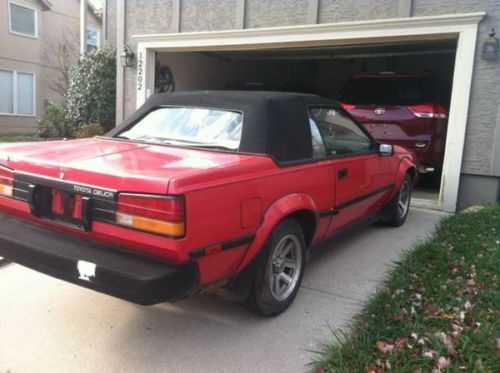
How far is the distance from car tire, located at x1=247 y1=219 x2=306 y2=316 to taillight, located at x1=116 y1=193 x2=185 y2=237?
2.73 ft

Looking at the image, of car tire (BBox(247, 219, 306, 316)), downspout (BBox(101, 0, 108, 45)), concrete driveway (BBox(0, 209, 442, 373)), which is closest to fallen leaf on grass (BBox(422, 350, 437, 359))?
concrete driveway (BBox(0, 209, 442, 373))

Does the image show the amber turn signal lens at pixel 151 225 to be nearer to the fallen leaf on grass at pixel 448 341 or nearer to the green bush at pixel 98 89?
the fallen leaf on grass at pixel 448 341

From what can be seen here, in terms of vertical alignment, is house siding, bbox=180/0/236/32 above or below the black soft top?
above

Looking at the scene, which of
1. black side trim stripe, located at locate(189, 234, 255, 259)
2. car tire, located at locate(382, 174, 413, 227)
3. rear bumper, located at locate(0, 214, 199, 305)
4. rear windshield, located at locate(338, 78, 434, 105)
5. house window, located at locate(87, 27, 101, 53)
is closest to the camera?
rear bumper, located at locate(0, 214, 199, 305)

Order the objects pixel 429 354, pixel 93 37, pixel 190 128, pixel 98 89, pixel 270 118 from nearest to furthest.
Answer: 1. pixel 429 354
2. pixel 270 118
3. pixel 190 128
4. pixel 98 89
5. pixel 93 37

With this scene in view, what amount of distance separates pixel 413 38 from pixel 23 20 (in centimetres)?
1707

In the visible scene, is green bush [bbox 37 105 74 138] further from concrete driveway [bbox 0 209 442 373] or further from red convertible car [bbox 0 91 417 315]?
red convertible car [bbox 0 91 417 315]

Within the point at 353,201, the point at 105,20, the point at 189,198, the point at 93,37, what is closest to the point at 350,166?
the point at 353,201

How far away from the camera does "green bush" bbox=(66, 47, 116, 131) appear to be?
39.5 feet

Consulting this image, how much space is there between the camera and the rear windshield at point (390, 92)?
7652mm

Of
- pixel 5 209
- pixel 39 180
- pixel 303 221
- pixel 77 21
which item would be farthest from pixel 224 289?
pixel 77 21

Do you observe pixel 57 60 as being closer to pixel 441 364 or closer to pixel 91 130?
pixel 91 130

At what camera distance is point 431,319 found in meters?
3.25

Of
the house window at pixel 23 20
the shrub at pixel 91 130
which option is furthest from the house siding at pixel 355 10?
the house window at pixel 23 20
